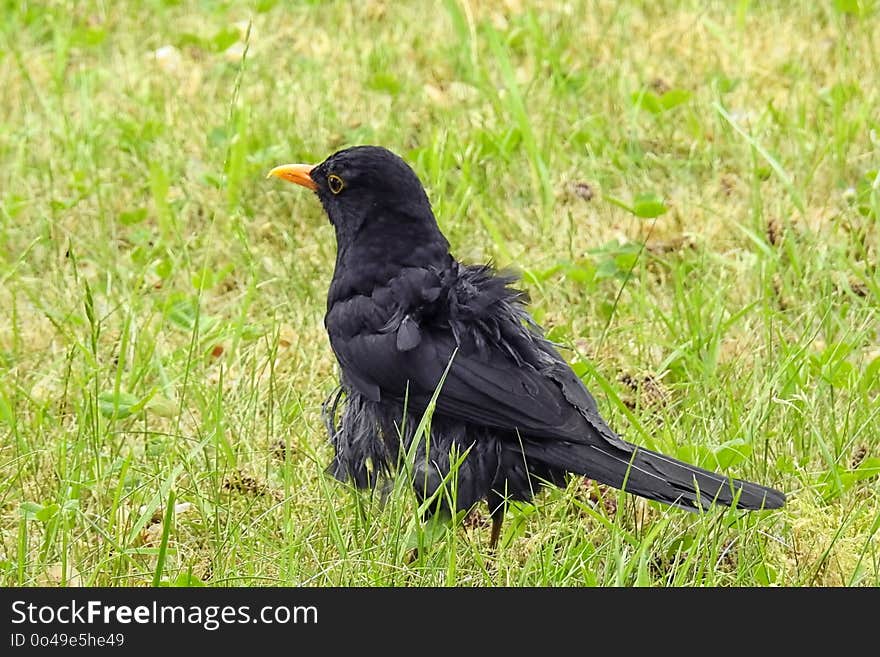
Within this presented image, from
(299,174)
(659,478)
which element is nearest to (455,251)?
(299,174)

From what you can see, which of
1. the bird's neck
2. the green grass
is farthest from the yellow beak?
the bird's neck

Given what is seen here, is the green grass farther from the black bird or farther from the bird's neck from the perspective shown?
the bird's neck

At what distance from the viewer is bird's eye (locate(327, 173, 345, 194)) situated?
4551 millimetres

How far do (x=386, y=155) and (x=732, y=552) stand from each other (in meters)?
1.59

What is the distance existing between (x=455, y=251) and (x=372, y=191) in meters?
1.38

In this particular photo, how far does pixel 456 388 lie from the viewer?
13.2 feet

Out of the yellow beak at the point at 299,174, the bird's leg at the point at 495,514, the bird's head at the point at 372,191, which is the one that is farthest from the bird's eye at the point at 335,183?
the bird's leg at the point at 495,514

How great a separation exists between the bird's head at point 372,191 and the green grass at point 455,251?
1.62ft

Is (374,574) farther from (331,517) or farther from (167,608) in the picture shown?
(167,608)

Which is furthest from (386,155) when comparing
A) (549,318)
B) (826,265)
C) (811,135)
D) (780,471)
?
(811,135)

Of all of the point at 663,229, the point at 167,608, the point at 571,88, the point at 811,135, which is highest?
the point at 571,88

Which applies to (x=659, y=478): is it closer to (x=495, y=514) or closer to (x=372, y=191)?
(x=495, y=514)

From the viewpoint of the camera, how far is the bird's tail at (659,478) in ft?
12.5

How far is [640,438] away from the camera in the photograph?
→ 181 inches
